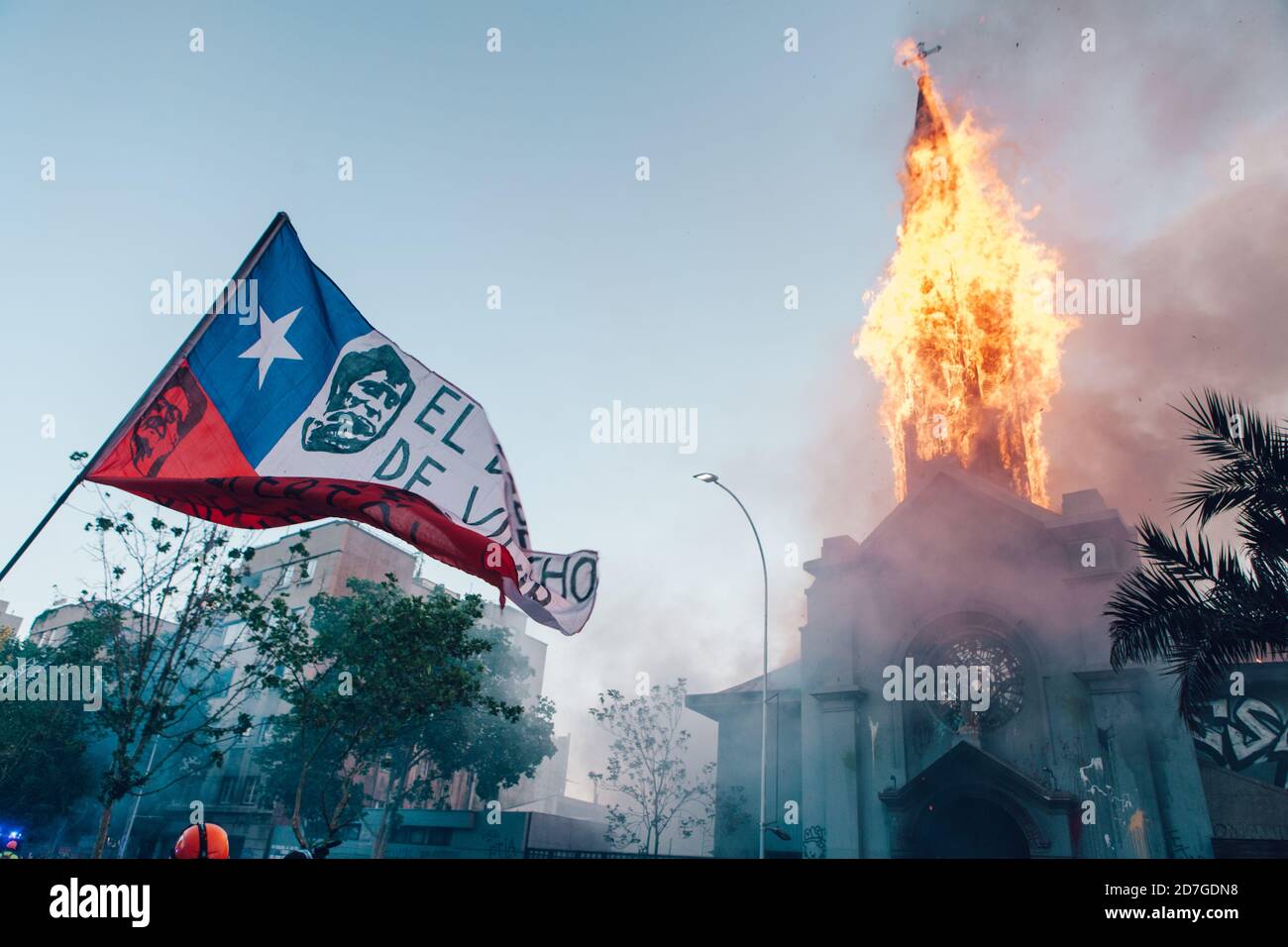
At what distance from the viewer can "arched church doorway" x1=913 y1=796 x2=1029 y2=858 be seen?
22234 millimetres

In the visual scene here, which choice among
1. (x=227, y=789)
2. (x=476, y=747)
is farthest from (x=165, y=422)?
(x=227, y=789)

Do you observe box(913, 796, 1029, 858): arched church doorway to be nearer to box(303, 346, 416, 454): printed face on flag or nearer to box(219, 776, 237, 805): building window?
box(303, 346, 416, 454): printed face on flag

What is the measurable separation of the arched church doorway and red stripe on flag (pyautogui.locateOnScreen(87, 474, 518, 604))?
20.8m

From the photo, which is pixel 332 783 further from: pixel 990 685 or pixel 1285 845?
pixel 1285 845

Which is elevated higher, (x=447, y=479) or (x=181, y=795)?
(x=447, y=479)

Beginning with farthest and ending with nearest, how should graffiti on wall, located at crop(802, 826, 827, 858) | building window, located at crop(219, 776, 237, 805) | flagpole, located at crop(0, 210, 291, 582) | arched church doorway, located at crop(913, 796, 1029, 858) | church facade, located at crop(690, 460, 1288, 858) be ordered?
1. building window, located at crop(219, 776, 237, 805)
2. graffiti on wall, located at crop(802, 826, 827, 858)
3. arched church doorway, located at crop(913, 796, 1029, 858)
4. church facade, located at crop(690, 460, 1288, 858)
5. flagpole, located at crop(0, 210, 291, 582)

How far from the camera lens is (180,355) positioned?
6594 millimetres

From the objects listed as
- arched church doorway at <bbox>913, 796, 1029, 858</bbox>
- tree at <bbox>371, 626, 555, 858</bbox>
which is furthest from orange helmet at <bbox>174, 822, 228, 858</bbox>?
tree at <bbox>371, 626, 555, 858</bbox>

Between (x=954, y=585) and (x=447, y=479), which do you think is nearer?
(x=447, y=479)

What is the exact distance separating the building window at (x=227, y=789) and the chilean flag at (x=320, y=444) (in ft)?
180

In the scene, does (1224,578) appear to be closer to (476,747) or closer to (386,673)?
(386,673)

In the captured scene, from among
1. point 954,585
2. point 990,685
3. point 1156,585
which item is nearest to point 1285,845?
point 990,685
